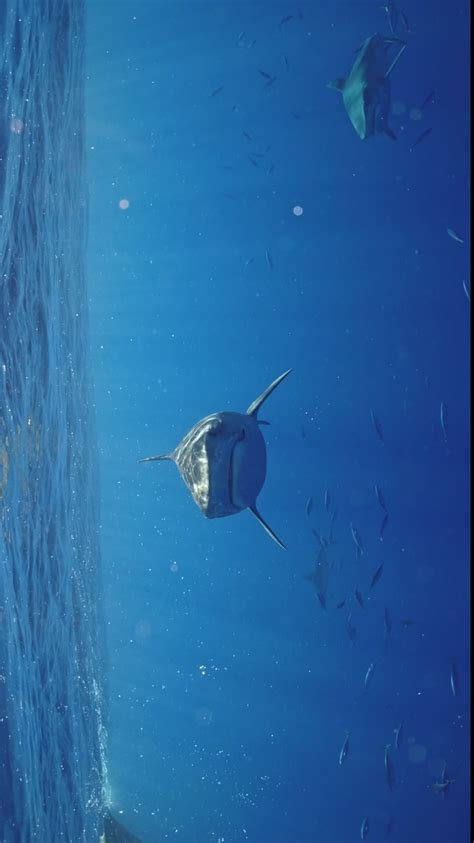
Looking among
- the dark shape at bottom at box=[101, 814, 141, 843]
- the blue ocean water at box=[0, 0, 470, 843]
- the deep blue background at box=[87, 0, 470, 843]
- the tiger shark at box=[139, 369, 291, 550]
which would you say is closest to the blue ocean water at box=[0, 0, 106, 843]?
the blue ocean water at box=[0, 0, 470, 843]

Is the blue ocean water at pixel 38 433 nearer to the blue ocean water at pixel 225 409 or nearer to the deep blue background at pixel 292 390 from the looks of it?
the blue ocean water at pixel 225 409

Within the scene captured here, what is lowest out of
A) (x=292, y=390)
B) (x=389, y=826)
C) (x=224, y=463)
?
(x=389, y=826)

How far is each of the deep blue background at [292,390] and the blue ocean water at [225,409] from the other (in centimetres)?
8

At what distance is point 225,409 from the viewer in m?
14.5

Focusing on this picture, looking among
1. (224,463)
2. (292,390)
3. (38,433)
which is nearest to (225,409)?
(292,390)

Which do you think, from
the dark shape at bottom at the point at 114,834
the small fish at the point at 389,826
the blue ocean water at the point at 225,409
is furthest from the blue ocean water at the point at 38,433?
the small fish at the point at 389,826

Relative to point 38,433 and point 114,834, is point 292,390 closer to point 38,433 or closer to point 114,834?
point 38,433

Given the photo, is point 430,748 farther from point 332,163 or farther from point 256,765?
point 332,163

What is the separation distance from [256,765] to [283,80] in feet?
75.2

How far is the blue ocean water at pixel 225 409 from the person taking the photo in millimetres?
6699

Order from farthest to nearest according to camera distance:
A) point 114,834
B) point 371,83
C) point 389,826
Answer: point 389,826 < point 114,834 < point 371,83

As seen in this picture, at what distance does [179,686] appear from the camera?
2303cm

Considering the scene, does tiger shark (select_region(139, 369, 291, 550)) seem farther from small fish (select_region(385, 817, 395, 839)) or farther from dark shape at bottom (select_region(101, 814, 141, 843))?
small fish (select_region(385, 817, 395, 839))

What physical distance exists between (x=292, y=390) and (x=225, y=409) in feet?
7.87
